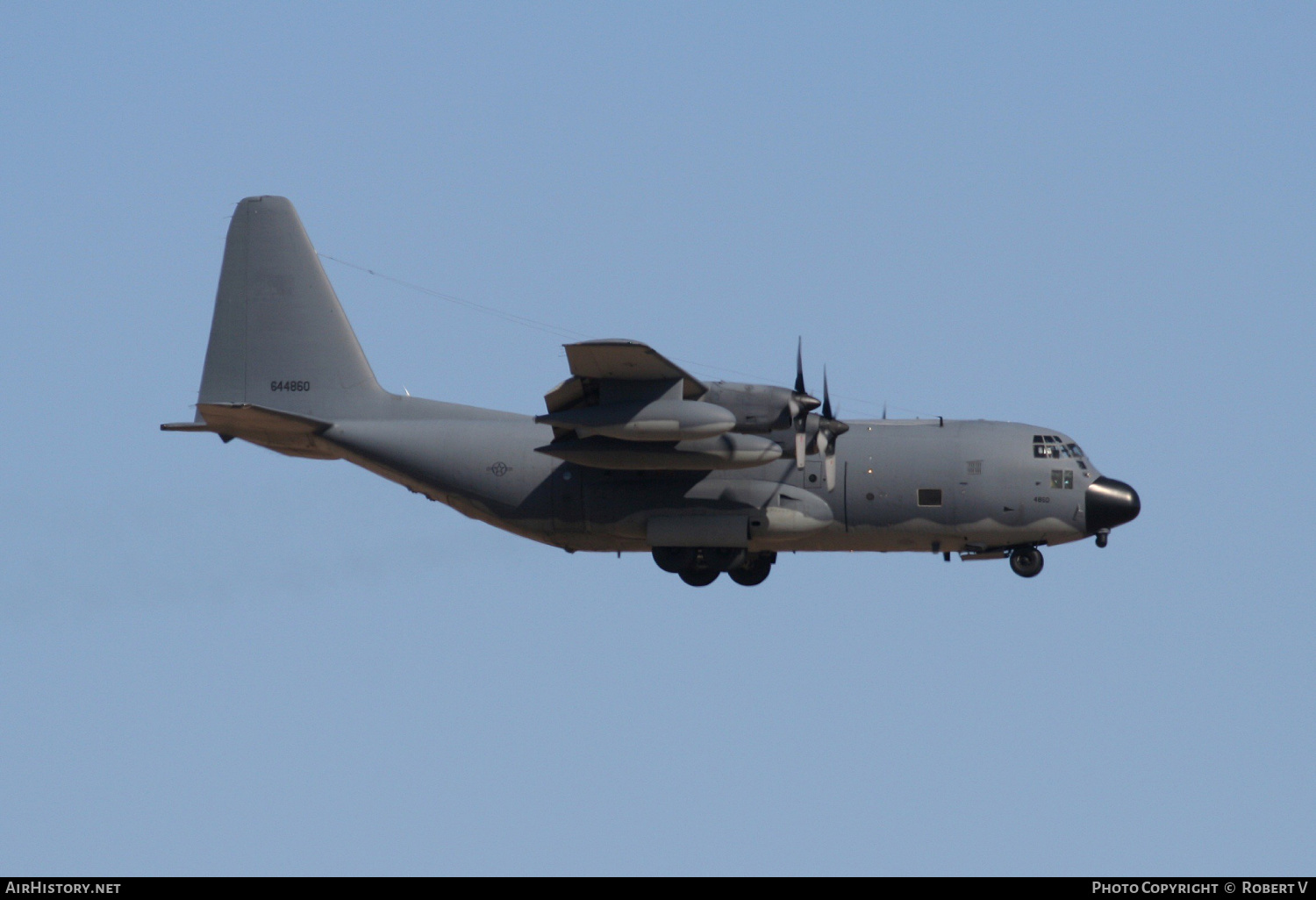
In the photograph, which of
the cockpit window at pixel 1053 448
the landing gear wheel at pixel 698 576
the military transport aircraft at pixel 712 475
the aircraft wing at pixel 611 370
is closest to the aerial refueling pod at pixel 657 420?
the aircraft wing at pixel 611 370

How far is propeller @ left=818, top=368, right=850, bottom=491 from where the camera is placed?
26.5 metres

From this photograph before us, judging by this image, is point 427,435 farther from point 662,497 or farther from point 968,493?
point 968,493

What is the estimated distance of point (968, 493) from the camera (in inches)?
1055

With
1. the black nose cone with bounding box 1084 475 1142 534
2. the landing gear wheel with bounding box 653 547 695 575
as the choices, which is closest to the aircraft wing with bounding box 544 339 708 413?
the landing gear wheel with bounding box 653 547 695 575

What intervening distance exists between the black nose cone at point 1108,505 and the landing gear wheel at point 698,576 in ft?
19.1

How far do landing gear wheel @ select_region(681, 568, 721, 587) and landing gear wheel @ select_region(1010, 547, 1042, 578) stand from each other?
4694mm

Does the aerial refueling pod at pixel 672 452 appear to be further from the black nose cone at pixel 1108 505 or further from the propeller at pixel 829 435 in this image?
the black nose cone at pixel 1108 505

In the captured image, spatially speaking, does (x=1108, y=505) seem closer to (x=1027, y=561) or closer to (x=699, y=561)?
(x=1027, y=561)

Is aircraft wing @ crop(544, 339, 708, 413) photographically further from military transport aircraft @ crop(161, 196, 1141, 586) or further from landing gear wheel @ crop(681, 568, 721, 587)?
landing gear wheel @ crop(681, 568, 721, 587)

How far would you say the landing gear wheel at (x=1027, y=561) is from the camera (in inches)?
1081

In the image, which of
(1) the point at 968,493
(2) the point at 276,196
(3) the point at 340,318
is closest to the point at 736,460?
(1) the point at 968,493

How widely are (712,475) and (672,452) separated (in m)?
1.39

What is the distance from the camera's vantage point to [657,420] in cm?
2459

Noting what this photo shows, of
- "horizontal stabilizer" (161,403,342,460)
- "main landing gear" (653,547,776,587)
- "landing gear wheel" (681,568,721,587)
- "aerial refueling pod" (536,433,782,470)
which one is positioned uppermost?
"horizontal stabilizer" (161,403,342,460)
